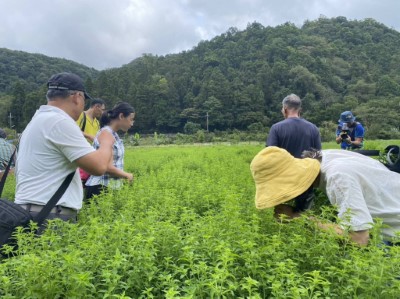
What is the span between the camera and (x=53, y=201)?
296 centimetres

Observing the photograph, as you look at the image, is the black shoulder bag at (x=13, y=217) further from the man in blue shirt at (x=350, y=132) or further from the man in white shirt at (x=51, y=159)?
the man in blue shirt at (x=350, y=132)

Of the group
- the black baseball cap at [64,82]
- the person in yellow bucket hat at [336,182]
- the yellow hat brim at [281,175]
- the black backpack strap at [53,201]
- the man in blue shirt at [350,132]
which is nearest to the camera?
the person in yellow bucket hat at [336,182]

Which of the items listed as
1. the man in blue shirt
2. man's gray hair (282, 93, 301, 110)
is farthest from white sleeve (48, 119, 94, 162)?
the man in blue shirt

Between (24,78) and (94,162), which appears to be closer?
(94,162)

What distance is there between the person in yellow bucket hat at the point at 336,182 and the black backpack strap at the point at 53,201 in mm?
1531

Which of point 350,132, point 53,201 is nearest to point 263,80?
point 350,132

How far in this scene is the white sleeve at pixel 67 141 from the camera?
9.73ft

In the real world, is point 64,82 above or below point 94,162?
above

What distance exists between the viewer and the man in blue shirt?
8273 millimetres

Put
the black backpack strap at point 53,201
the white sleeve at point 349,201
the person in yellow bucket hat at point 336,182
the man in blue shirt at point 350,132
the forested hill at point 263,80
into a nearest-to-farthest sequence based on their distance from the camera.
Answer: the white sleeve at point 349,201, the person in yellow bucket hat at point 336,182, the black backpack strap at point 53,201, the man in blue shirt at point 350,132, the forested hill at point 263,80

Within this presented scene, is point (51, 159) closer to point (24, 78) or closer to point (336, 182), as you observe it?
point (336, 182)

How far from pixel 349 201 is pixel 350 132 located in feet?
21.6

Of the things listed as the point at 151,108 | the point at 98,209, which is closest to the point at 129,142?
the point at 151,108

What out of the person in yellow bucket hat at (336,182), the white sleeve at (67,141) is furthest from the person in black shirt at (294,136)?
the white sleeve at (67,141)
